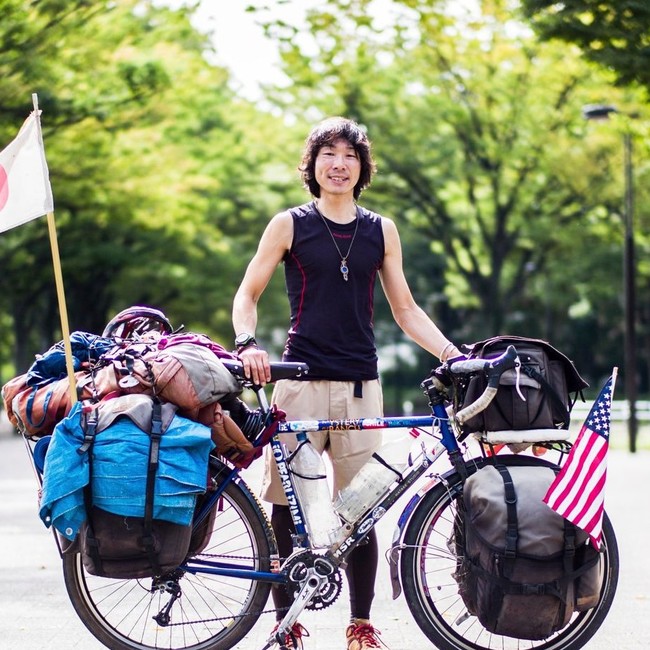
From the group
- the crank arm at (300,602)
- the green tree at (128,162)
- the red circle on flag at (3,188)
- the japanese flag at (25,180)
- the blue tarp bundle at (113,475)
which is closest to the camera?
the blue tarp bundle at (113,475)

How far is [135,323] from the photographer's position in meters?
4.75

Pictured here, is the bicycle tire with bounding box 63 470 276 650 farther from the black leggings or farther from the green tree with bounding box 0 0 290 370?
the green tree with bounding box 0 0 290 370

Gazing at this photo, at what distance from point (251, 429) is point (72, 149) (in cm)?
1968

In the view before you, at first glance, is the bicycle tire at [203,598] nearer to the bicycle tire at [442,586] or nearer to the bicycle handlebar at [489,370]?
the bicycle tire at [442,586]

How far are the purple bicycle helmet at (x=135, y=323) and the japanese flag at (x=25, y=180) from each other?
20.2 inches

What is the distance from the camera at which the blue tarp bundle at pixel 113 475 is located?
396 centimetres

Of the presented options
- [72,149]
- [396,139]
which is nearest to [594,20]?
[72,149]

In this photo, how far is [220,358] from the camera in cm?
428

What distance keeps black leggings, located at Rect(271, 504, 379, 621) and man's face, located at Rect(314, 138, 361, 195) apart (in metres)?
1.20

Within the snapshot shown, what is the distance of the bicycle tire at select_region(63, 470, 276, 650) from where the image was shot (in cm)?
430

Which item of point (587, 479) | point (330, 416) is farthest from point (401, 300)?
point (587, 479)

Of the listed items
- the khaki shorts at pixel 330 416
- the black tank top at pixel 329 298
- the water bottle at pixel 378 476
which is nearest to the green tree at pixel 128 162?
the black tank top at pixel 329 298

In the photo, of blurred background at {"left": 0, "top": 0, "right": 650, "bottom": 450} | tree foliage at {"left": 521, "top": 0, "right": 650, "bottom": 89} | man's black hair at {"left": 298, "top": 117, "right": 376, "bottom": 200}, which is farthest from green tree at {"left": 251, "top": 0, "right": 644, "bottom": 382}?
man's black hair at {"left": 298, "top": 117, "right": 376, "bottom": 200}

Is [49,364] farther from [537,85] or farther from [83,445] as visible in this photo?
[537,85]
